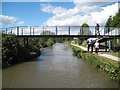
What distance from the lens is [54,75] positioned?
22.9m

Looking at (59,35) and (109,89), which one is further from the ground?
(59,35)

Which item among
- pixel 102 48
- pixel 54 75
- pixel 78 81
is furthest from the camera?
pixel 102 48

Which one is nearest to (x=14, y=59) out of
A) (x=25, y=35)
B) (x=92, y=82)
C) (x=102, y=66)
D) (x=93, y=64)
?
(x=25, y=35)

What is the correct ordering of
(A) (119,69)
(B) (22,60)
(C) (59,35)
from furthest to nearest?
(C) (59,35) → (B) (22,60) → (A) (119,69)

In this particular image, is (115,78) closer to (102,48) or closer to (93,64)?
(93,64)

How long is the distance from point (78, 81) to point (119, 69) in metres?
3.11

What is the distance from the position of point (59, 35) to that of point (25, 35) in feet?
15.8

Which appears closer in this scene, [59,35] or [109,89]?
[109,89]

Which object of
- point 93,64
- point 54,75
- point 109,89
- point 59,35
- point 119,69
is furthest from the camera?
point 59,35

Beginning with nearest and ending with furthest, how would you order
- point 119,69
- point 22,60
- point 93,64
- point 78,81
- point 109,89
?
point 109,89, point 119,69, point 78,81, point 93,64, point 22,60

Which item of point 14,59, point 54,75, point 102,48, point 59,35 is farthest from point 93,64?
point 102,48

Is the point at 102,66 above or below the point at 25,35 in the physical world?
below

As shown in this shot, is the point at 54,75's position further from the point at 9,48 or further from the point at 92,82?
the point at 9,48

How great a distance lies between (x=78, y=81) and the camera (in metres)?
20.0
